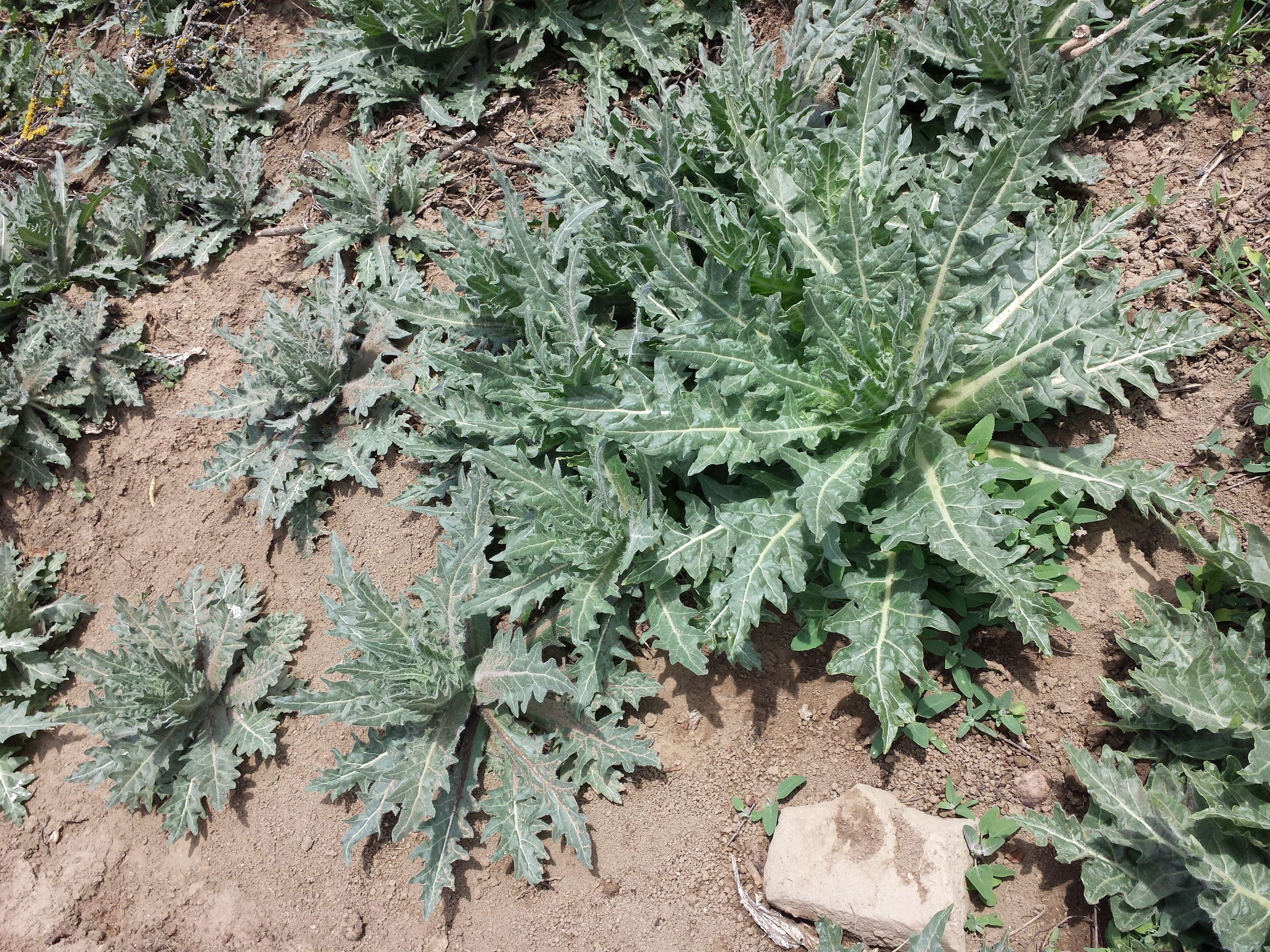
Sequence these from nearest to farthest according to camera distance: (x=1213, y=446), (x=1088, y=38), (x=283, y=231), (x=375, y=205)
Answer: (x=1213, y=446), (x=1088, y=38), (x=375, y=205), (x=283, y=231)

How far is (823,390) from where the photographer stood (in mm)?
2818

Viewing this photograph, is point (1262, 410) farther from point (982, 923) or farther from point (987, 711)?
point (982, 923)

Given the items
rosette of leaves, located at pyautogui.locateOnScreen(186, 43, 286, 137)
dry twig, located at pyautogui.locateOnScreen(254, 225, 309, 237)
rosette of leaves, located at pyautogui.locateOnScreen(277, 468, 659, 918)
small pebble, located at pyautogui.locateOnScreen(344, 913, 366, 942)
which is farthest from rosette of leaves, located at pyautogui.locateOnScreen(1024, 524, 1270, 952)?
rosette of leaves, located at pyautogui.locateOnScreen(186, 43, 286, 137)

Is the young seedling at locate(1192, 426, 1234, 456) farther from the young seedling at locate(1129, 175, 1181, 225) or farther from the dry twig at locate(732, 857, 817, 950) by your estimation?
Answer: the dry twig at locate(732, 857, 817, 950)

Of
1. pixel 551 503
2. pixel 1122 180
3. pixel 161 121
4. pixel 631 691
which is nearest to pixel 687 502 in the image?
pixel 551 503

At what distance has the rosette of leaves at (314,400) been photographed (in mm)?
3766

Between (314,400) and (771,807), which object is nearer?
(771,807)

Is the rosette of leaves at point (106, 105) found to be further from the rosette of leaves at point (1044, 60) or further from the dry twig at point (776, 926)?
the dry twig at point (776, 926)

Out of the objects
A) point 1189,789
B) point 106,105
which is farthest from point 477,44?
point 1189,789

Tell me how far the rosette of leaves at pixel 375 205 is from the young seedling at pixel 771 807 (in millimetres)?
2944

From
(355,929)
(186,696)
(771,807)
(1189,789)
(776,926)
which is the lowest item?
(355,929)

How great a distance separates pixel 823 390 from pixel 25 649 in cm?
394

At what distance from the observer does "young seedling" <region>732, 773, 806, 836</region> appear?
9.45 feet

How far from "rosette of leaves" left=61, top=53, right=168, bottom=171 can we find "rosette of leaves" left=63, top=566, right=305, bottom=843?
9.09ft
